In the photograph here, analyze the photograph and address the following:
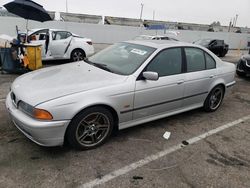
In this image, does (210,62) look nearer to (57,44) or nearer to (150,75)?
(150,75)

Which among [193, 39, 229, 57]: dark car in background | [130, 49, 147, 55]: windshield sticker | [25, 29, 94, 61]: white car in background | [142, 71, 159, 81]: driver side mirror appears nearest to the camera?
[142, 71, 159, 81]: driver side mirror

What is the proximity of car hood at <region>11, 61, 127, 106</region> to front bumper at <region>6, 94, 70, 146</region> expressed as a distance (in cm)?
23

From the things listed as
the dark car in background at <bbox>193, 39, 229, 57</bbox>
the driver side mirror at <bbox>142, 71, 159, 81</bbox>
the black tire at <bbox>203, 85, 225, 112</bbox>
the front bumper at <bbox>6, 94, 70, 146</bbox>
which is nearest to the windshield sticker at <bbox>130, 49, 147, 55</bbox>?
the driver side mirror at <bbox>142, 71, 159, 81</bbox>

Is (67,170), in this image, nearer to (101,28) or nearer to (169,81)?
(169,81)

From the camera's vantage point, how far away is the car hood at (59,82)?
2898 mm

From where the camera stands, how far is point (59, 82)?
126 inches

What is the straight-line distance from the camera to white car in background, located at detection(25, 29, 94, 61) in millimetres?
9188

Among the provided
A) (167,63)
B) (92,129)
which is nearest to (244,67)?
(167,63)

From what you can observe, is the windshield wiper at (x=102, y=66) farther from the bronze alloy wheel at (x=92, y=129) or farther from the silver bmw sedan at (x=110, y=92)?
the bronze alloy wheel at (x=92, y=129)

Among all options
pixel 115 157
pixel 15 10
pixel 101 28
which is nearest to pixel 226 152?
pixel 115 157

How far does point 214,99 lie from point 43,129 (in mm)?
3625

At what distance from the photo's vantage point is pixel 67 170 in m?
2.79

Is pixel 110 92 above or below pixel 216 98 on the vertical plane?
above

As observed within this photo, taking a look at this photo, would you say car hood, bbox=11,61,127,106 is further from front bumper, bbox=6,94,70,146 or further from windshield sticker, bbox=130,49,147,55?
windshield sticker, bbox=130,49,147,55
